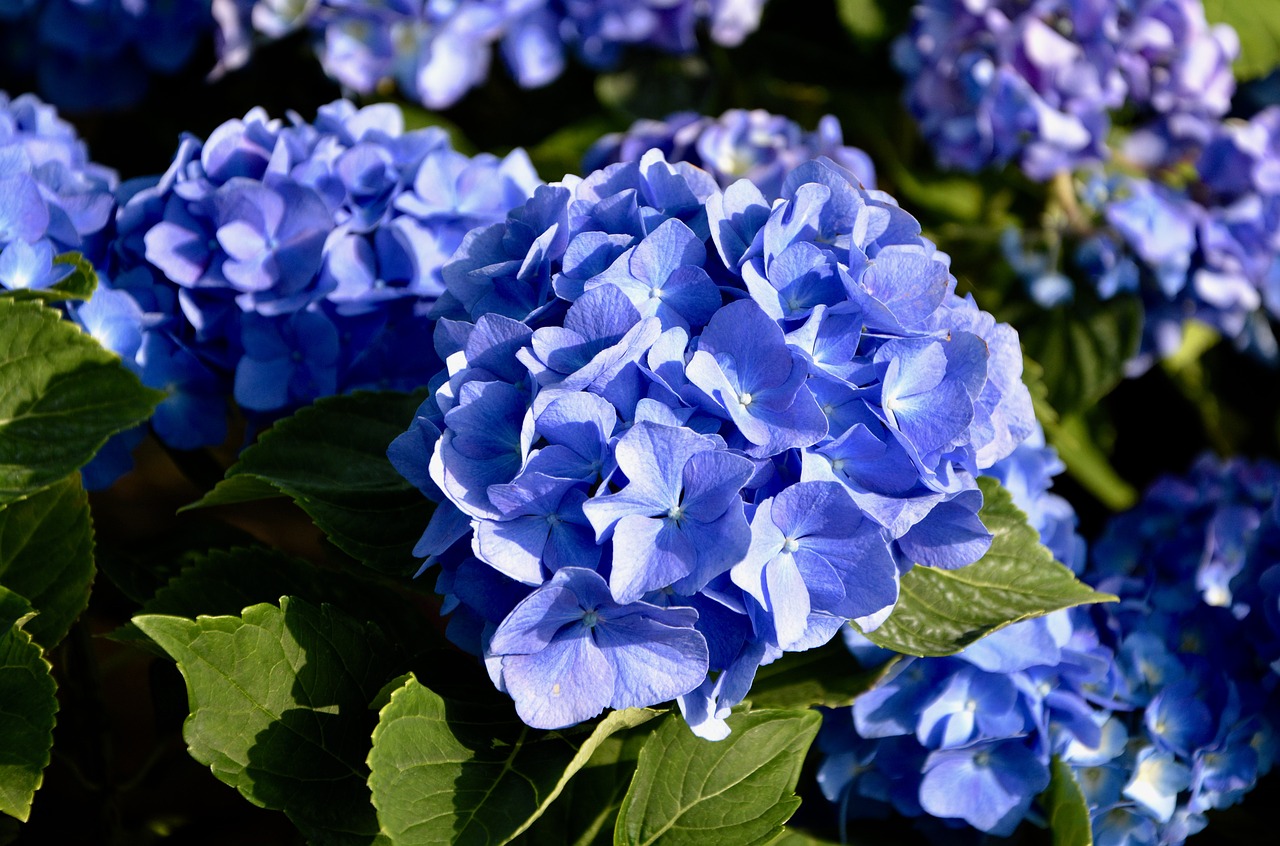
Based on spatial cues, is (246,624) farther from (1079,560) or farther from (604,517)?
(1079,560)

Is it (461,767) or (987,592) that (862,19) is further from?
(461,767)

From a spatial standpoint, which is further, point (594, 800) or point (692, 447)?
point (594, 800)

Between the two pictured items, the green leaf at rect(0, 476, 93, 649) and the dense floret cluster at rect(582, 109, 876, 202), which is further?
the dense floret cluster at rect(582, 109, 876, 202)

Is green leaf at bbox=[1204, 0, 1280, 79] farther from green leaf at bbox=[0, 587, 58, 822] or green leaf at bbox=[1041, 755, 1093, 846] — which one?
green leaf at bbox=[0, 587, 58, 822]

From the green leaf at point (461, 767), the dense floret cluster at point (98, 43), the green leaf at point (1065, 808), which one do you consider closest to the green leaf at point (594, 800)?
the green leaf at point (461, 767)

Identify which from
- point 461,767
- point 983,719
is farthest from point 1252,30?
point 461,767

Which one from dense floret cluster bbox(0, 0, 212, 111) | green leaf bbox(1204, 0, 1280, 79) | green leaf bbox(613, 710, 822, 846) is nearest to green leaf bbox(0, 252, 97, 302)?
green leaf bbox(613, 710, 822, 846)

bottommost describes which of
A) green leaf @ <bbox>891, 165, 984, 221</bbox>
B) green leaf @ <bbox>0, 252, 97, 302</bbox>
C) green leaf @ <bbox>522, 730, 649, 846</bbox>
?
green leaf @ <bbox>522, 730, 649, 846</bbox>

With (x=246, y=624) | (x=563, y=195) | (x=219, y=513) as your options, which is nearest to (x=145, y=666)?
(x=219, y=513)
